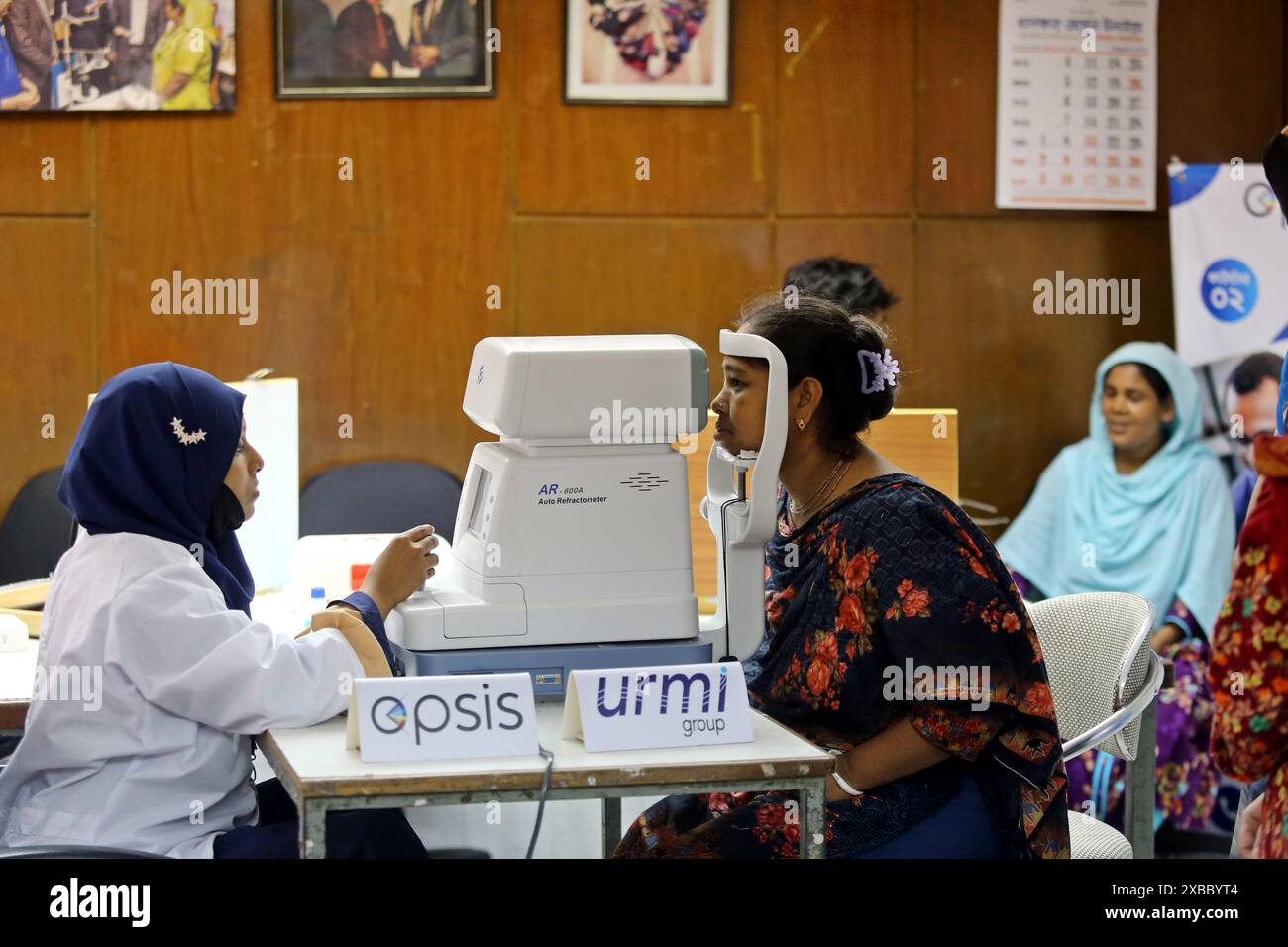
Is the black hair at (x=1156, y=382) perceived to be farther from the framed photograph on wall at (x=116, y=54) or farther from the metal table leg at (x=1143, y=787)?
the framed photograph on wall at (x=116, y=54)

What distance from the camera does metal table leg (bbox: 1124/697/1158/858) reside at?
109 inches

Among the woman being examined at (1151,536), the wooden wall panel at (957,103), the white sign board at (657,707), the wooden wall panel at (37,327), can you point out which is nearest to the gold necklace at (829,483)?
the white sign board at (657,707)

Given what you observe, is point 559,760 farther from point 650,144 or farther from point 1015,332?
point 1015,332

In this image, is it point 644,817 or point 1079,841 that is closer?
point 644,817

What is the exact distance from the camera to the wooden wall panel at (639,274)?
477 cm

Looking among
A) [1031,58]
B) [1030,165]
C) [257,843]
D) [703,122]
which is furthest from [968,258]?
[257,843]

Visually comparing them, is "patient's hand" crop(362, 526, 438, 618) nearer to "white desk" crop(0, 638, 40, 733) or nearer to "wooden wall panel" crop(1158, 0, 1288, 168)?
"white desk" crop(0, 638, 40, 733)

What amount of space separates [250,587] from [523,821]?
5.58ft

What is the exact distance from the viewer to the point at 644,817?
94.3 inches

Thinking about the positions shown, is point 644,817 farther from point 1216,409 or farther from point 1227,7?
point 1227,7

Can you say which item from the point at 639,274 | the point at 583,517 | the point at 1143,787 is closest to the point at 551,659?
the point at 583,517

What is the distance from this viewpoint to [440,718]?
190 centimetres

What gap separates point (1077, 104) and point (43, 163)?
327cm
